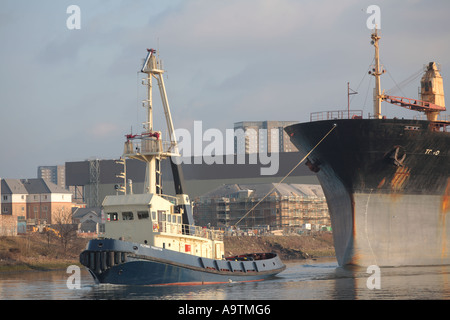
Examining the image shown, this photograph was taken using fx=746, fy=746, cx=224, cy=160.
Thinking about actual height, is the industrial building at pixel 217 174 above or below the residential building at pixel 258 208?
above

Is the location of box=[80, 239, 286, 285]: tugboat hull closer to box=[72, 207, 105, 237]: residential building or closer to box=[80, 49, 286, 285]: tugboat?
box=[80, 49, 286, 285]: tugboat

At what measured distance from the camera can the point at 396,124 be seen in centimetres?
4366

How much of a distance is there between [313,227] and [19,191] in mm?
42564

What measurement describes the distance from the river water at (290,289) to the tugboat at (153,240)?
71 centimetres

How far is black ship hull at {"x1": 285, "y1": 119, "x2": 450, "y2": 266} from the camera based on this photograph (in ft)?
145

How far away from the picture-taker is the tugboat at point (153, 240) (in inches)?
1420

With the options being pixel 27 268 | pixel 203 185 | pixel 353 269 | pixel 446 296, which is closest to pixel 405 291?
pixel 446 296

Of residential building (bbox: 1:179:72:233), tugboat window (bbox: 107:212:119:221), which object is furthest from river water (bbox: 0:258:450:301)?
residential building (bbox: 1:179:72:233)

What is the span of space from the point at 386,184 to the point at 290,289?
11.4 m

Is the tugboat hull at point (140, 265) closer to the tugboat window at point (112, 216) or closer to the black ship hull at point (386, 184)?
the tugboat window at point (112, 216)

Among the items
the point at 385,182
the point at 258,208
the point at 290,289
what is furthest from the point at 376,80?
the point at 258,208

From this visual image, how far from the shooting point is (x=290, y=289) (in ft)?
121

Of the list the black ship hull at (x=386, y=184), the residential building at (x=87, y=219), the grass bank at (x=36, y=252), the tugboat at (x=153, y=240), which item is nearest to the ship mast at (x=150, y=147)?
the tugboat at (x=153, y=240)
